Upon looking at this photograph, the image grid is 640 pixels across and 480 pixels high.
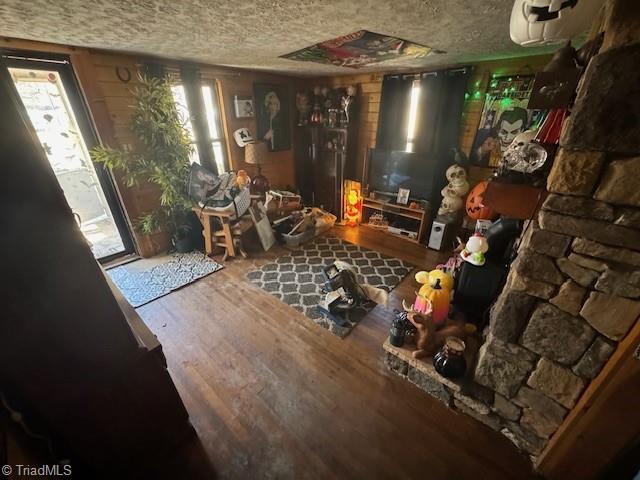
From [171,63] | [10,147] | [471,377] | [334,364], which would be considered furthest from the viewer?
[171,63]

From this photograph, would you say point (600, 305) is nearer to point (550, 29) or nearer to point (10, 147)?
point (550, 29)

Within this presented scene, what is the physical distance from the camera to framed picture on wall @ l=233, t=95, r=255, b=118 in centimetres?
354

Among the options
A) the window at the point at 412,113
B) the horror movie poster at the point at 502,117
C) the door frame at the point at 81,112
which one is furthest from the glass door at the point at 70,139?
the horror movie poster at the point at 502,117

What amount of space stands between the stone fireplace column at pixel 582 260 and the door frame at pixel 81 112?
336 cm

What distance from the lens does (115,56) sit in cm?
249

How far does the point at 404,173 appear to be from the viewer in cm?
347

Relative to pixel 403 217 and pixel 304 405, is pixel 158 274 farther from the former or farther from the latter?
pixel 403 217

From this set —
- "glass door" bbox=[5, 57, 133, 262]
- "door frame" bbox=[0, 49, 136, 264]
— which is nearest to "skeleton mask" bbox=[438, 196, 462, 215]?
"glass door" bbox=[5, 57, 133, 262]

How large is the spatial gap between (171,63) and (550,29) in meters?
3.37

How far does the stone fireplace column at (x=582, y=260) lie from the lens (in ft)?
2.49

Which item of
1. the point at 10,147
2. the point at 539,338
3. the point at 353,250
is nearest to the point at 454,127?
the point at 353,250

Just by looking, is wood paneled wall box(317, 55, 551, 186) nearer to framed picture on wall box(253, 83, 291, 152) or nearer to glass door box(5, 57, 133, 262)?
framed picture on wall box(253, 83, 291, 152)

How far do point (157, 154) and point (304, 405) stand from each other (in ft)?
9.34

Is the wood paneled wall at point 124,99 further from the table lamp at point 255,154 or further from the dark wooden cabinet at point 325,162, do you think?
the dark wooden cabinet at point 325,162
